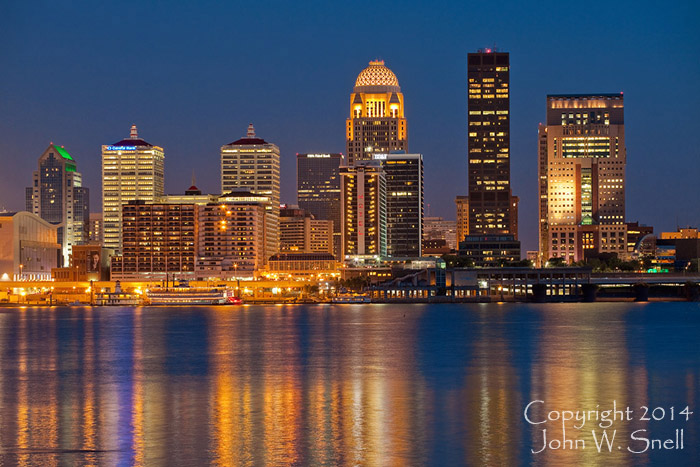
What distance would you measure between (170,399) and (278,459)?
19142mm

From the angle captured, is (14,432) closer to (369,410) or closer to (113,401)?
(113,401)

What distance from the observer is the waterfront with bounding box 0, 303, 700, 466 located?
4172 cm

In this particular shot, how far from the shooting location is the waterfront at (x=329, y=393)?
1642 inches

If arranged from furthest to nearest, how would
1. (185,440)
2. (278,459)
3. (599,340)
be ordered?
(599,340)
(185,440)
(278,459)

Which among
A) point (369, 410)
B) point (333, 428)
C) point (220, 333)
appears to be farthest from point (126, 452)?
point (220, 333)

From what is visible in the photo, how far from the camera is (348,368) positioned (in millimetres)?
75625

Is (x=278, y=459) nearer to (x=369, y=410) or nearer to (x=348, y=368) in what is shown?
(x=369, y=410)

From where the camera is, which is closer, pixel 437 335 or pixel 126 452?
pixel 126 452

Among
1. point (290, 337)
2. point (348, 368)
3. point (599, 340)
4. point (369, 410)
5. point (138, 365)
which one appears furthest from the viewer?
point (290, 337)

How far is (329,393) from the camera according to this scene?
60.1 metres

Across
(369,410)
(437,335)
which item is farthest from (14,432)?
(437,335)

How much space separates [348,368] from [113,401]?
22.0 meters

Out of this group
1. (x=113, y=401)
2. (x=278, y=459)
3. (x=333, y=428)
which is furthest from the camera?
(x=113, y=401)

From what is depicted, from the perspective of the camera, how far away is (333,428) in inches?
1847
